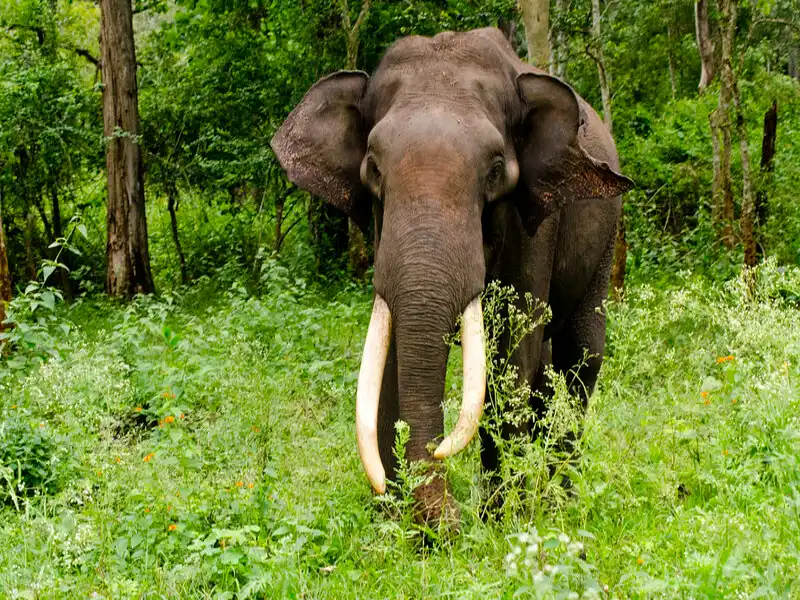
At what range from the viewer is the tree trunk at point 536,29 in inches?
355

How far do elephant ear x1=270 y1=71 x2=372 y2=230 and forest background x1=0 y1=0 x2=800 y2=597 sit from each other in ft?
3.74

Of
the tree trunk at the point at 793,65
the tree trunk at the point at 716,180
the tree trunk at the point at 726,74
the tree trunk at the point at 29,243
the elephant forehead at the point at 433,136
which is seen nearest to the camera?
the elephant forehead at the point at 433,136

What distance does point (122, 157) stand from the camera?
14.8 m

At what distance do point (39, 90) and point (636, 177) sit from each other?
8.92 m

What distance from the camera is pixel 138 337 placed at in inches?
311

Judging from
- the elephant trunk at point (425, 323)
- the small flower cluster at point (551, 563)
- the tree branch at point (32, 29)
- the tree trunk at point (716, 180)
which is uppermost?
the tree branch at point (32, 29)

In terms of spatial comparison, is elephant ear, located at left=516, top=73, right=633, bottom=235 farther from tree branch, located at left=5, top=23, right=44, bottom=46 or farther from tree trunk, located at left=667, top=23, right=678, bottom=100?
tree trunk, located at left=667, top=23, right=678, bottom=100

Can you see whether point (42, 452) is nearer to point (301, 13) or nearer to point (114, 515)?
point (114, 515)

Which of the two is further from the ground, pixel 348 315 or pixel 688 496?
pixel 688 496

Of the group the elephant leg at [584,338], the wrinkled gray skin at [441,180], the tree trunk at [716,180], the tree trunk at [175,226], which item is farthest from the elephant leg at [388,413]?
the tree trunk at [175,226]

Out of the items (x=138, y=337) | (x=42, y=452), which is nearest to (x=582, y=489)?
(x=42, y=452)

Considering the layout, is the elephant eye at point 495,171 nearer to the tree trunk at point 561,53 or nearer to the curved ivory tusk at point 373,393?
the curved ivory tusk at point 373,393

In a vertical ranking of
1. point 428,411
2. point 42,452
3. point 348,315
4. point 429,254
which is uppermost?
point 429,254

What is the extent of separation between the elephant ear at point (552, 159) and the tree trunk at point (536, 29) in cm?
423
